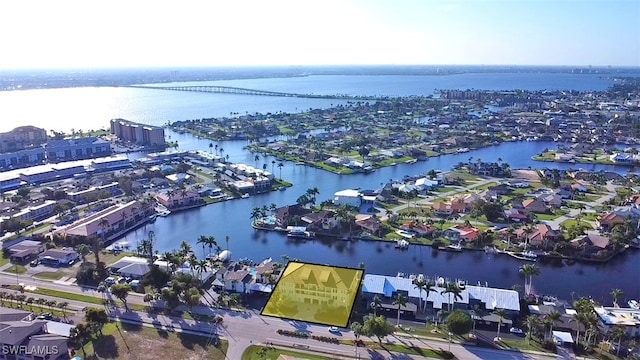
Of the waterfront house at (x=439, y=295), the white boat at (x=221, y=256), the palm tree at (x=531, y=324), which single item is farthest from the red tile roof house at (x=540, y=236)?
the white boat at (x=221, y=256)

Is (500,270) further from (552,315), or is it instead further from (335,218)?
(335,218)

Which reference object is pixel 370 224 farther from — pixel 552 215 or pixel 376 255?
pixel 552 215

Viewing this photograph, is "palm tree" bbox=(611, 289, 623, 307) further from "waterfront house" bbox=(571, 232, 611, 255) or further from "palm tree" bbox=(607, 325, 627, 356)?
"waterfront house" bbox=(571, 232, 611, 255)

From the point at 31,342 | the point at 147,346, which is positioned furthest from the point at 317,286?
the point at 31,342

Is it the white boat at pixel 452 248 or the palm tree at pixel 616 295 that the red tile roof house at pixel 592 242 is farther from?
the white boat at pixel 452 248

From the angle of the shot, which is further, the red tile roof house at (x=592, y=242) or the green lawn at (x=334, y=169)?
the green lawn at (x=334, y=169)

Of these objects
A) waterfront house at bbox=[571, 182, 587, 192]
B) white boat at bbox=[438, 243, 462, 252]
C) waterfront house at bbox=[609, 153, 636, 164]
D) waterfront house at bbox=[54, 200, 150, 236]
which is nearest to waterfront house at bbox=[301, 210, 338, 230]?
white boat at bbox=[438, 243, 462, 252]

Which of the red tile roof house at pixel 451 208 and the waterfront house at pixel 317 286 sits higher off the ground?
the waterfront house at pixel 317 286
